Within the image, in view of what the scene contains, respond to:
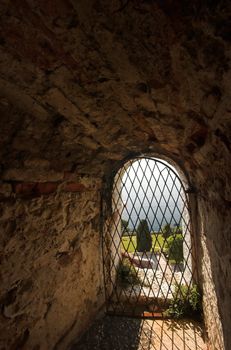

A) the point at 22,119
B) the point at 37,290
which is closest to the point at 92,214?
the point at 37,290

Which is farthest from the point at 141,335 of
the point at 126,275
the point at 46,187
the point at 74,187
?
the point at 46,187

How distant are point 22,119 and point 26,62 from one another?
0.35 meters

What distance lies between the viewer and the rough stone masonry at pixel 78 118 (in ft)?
2.03

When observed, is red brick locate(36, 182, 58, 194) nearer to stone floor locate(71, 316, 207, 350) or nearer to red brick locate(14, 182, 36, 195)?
red brick locate(14, 182, 36, 195)

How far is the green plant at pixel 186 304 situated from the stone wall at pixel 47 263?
2.76ft

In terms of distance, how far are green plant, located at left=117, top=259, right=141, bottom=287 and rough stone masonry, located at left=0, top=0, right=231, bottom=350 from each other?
90 centimetres

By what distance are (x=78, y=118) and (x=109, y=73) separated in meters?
0.43

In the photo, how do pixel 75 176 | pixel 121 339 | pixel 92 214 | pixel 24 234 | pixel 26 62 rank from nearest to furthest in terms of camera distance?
pixel 26 62 → pixel 24 234 → pixel 75 176 → pixel 121 339 → pixel 92 214

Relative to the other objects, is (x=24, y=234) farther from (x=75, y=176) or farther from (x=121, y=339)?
(x=121, y=339)

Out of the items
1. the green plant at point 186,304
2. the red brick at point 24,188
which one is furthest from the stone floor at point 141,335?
the red brick at point 24,188

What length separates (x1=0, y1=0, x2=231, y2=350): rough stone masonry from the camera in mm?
620

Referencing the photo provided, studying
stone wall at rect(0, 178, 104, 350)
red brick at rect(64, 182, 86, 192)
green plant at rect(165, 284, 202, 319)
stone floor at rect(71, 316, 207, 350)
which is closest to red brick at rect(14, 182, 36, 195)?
stone wall at rect(0, 178, 104, 350)

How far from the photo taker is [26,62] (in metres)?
0.83

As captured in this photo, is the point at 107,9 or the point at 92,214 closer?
the point at 107,9
